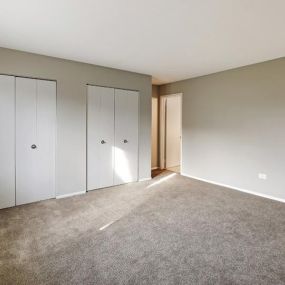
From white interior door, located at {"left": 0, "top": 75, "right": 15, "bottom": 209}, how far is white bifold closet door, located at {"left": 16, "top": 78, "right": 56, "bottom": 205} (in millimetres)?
69

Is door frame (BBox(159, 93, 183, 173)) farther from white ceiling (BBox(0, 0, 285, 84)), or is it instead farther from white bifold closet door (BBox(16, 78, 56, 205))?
white bifold closet door (BBox(16, 78, 56, 205))

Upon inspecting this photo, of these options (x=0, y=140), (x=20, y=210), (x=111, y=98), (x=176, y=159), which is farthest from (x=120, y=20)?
(x=176, y=159)

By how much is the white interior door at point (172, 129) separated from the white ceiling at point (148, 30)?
218 centimetres

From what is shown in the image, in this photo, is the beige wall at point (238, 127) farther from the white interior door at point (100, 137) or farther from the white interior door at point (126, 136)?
the white interior door at point (100, 137)

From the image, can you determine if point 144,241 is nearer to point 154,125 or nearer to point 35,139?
point 35,139

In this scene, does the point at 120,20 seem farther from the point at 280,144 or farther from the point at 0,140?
the point at 280,144

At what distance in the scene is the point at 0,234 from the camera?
8.29ft

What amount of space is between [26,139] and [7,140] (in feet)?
0.85

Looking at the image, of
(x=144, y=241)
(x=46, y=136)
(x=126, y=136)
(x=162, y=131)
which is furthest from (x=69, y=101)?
(x=162, y=131)

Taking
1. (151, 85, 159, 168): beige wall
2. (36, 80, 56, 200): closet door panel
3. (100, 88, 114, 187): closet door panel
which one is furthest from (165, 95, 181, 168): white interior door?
(36, 80, 56, 200): closet door panel

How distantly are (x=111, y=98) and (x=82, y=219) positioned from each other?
7.75 feet

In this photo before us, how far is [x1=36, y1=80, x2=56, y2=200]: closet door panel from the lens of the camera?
353 centimetres

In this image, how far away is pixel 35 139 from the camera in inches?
139

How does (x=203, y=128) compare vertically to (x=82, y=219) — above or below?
above
